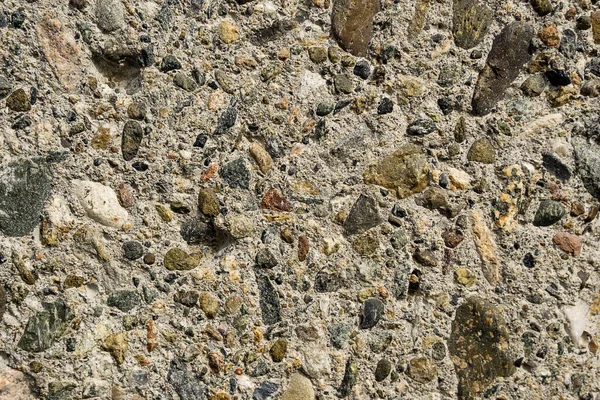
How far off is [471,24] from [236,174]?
27.6 inches

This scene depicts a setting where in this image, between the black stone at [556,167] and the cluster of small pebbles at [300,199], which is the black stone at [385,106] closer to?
the cluster of small pebbles at [300,199]

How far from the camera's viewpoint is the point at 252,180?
155 centimetres

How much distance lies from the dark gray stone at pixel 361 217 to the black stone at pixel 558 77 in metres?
0.55

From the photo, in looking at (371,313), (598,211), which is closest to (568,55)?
(598,211)

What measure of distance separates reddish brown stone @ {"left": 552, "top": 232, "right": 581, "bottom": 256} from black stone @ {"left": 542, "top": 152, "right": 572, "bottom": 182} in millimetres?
139

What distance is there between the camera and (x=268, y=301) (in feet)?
5.00

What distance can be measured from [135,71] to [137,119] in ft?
0.41

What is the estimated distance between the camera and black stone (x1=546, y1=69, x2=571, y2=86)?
1.59 metres

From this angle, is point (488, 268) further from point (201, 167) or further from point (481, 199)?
point (201, 167)

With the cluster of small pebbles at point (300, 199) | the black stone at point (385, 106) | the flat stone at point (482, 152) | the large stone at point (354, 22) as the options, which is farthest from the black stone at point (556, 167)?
the large stone at point (354, 22)

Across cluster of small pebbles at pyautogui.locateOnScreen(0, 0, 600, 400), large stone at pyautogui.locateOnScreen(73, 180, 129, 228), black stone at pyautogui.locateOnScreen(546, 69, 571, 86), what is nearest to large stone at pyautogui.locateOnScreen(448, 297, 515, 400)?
cluster of small pebbles at pyautogui.locateOnScreen(0, 0, 600, 400)

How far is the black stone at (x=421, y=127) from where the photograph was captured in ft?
5.18

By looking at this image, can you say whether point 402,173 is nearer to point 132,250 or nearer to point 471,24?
point 471,24

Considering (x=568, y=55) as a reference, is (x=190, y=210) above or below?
below
